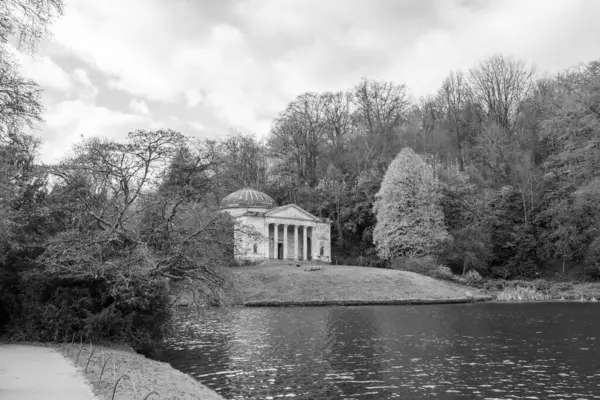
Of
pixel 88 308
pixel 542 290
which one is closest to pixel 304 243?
pixel 542 290

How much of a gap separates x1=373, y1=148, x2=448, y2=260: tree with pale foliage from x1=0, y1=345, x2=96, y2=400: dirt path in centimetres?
4392

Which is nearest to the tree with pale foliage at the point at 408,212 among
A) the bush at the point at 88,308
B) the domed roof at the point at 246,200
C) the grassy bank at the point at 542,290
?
the grassy bank at the point at 542,290

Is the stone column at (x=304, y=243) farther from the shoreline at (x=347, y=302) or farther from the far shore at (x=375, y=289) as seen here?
the shoreline at (x=347, y=302)

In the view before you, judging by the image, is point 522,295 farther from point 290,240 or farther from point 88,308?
point 88,308

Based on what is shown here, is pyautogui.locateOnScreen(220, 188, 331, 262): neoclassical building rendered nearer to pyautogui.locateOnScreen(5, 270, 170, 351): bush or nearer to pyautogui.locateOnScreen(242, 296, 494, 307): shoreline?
pyautogui.locateOnScreen(242, 296, 494, 307): shoreline

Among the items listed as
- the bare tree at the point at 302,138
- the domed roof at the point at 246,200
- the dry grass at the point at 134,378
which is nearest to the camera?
the dry grass at the point at 134,378

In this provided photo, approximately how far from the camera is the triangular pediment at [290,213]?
62.4 m

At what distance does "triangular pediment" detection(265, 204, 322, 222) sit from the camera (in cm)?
6241

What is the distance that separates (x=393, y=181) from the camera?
2215 inches

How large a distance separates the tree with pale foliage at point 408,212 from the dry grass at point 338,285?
599cm

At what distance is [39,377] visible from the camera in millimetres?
11102

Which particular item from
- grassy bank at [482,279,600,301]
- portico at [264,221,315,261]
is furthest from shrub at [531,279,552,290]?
portico at [264,221,315,261]

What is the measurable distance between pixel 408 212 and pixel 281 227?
17.2m

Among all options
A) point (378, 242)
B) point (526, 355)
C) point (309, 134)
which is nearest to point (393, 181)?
point (378, 242)
